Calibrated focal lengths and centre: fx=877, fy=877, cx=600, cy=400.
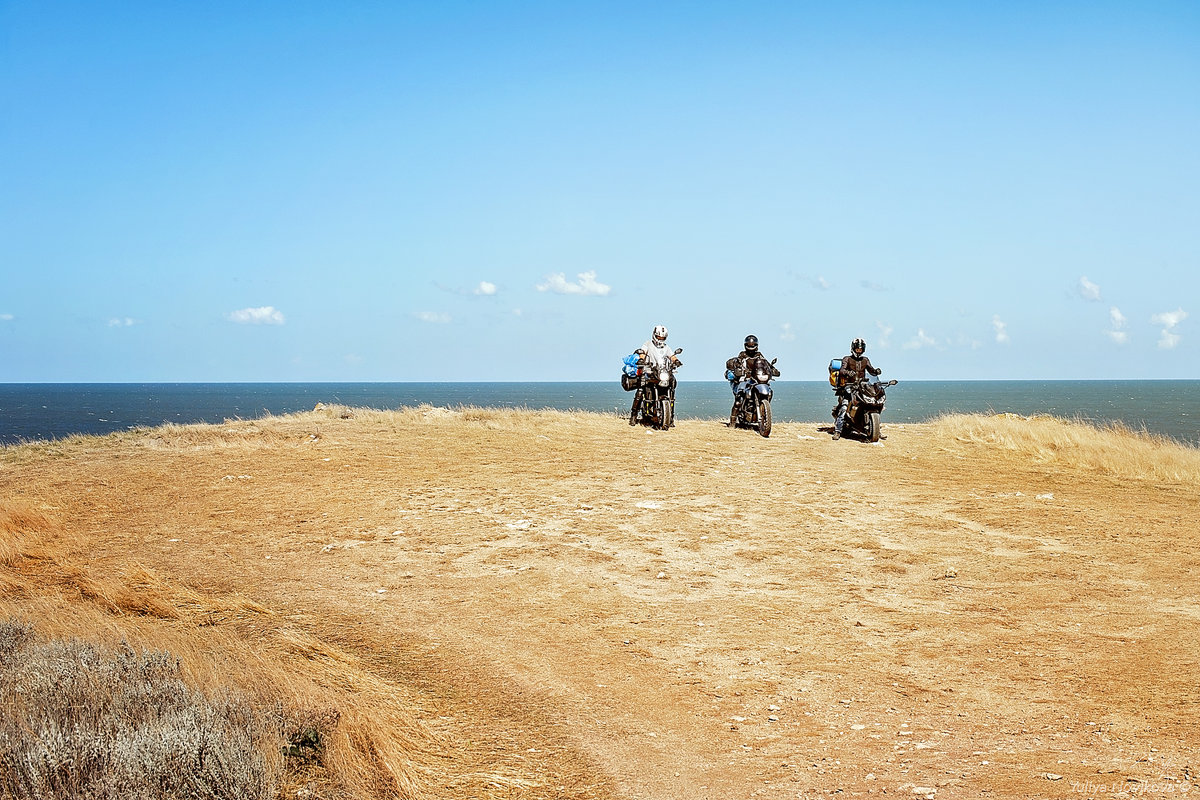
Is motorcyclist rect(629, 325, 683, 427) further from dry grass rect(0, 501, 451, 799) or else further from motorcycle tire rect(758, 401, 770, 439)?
dry grass rect(0, 501, 451, 799)

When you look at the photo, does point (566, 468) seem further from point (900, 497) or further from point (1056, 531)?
point (1056, 531)

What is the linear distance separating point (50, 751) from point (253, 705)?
110 cm

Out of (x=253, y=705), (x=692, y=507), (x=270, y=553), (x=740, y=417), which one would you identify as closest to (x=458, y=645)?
(x=253, y=705)

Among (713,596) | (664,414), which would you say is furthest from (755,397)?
(713,596)

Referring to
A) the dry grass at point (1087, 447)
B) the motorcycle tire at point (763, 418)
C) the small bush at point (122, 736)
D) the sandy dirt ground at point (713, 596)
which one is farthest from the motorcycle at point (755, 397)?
the small bush at point (122, 736)

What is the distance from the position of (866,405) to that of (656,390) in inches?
184

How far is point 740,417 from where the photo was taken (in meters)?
21.8

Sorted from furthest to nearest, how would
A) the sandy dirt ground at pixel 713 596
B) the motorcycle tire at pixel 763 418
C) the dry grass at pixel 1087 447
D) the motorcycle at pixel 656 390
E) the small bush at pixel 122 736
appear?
the motorcycle tire at pixel 763 418 → the motorcycle at pixel 656 390 → the dry grass at pixel 1087 447 → the sandy dirt ground at pixel 713 596 → the small bush at pixel 122 736

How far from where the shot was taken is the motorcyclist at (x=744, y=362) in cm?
2086

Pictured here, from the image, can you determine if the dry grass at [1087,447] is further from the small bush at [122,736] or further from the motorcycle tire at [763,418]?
the small bush at [122,736]

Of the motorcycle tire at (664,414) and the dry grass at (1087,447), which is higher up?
the motorcycle tire at (664,414)

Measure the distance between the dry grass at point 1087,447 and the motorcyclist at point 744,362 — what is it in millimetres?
4749

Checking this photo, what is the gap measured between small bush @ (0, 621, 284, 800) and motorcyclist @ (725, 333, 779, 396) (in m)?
17.0

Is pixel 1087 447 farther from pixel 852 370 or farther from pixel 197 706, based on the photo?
pixel 197 706
